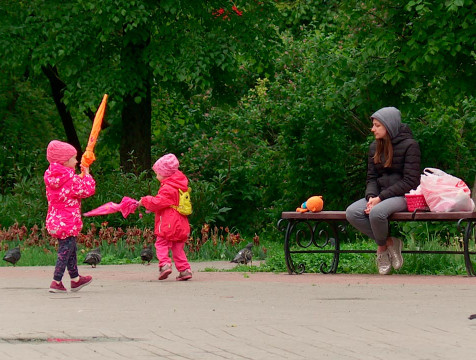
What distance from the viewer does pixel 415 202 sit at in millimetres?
11914

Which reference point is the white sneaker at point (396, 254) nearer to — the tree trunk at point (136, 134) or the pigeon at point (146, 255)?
the pigeon at point (146, 255)

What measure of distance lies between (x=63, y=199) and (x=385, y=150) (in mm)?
3662

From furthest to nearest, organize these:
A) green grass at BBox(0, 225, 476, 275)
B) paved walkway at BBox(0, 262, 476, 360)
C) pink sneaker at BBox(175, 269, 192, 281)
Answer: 1. green grass at BBox(0, 225, 476, 275)
2. pink sneaker at BBox(175, 269, 192, 281)
3. paved walkway at BBox(0, 262, 476, 360)

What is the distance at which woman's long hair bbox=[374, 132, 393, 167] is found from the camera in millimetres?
12000

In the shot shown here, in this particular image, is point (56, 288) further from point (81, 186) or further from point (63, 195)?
point (81, 186)

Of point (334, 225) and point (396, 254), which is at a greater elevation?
point (334, 225)

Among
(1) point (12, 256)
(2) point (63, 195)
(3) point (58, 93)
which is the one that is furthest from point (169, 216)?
(3) point (58, 93)

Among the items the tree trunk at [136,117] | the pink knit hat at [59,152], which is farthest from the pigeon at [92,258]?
the tree trunk at [136,117]

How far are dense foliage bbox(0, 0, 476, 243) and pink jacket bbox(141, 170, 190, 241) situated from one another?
4336mm

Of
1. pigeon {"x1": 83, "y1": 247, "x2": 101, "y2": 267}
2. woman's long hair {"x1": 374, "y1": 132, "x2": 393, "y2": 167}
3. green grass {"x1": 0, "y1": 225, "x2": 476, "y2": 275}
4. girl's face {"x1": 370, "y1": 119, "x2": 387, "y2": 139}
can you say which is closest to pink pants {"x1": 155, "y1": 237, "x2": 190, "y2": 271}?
green grass {"x1": 0, "y1": 225, "x2": 476, "y2": 275}

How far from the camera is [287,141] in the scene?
62.8 ft

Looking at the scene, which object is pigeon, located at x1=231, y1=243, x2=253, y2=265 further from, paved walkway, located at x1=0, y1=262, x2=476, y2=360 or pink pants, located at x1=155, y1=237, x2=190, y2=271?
pink pants, located at x1=155, y1=237, x2=190, y2=271

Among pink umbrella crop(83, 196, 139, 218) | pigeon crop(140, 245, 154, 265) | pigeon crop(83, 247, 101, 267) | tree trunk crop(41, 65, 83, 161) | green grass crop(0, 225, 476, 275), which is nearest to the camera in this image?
pink umbrella crop(83, 196, 139, 218)

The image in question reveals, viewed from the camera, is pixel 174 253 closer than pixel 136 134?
Yes
